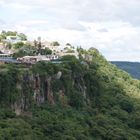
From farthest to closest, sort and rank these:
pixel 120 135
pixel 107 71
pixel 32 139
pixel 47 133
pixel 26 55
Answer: pixel 107 71 → pixel 26 55 → pixel 120 135 → pixel 47 133 → pixel 32 139

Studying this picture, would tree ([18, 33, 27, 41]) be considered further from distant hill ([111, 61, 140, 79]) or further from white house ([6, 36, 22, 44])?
distant hill ([111, 61, 140, 79])

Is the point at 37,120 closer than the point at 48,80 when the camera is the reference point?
Yes

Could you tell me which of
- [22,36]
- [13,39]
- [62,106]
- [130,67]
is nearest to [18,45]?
[13,39]

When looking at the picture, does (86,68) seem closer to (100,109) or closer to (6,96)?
(100,109)

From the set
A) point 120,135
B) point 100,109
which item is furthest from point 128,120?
point 120,135

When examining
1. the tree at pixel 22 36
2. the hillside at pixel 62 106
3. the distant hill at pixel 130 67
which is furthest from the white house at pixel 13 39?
the distant hill at pixel 130 67

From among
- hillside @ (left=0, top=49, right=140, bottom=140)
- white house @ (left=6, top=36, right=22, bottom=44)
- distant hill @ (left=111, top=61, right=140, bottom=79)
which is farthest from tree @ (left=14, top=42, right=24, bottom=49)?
distant hill @ (left=111, top=61, right=140, bottom=79)

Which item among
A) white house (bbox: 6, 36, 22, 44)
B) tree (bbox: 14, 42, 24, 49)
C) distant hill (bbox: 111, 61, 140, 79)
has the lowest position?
distant hill (bbox: 111, 61, 140, 79)

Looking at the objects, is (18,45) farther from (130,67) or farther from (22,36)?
(130,67)
